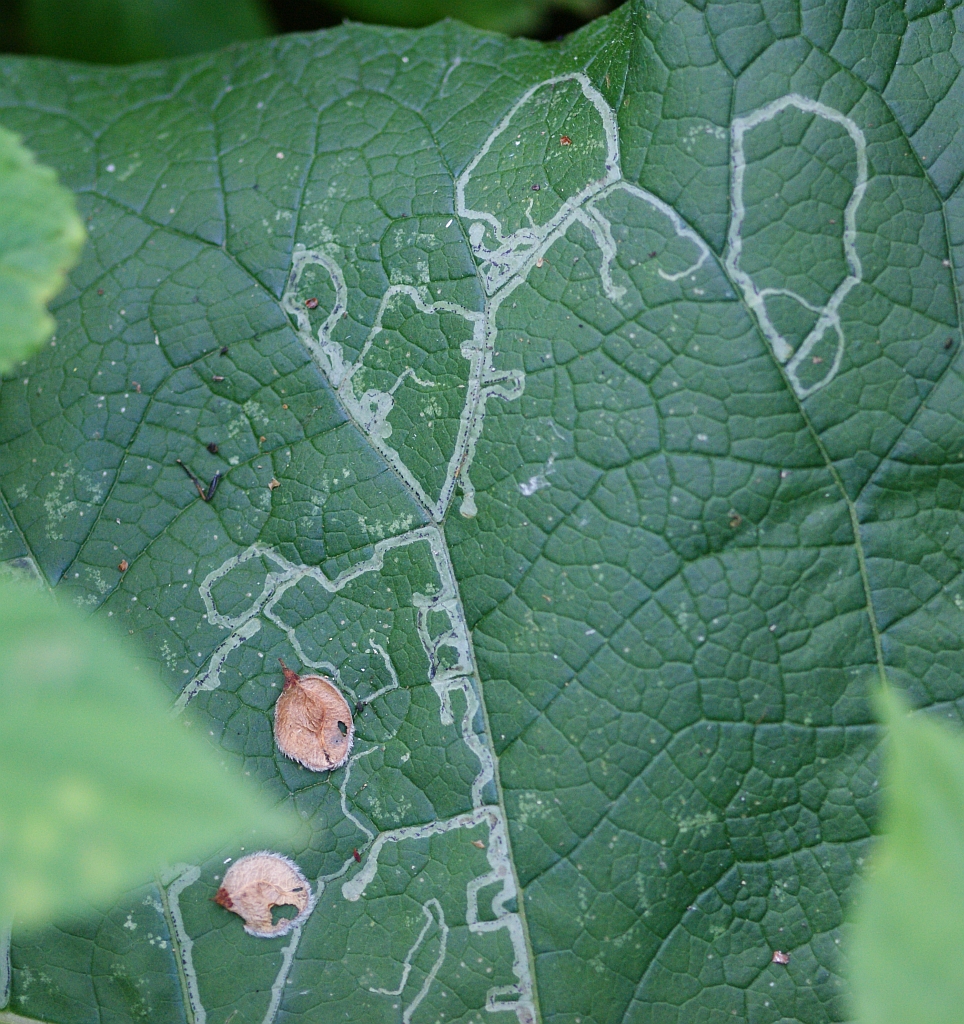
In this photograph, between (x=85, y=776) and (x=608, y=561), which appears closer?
(x=85, y=776)

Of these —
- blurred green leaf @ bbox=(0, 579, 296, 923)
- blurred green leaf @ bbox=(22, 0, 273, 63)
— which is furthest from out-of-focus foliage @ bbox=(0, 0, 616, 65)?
blurred green leaf @ bbox=(0, 579, 296, 923)

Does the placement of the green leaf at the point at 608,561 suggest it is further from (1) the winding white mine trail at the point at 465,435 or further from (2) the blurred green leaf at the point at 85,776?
(2) the blurred green leaf at the point at 85,776

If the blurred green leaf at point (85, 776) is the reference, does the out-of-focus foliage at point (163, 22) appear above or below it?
above

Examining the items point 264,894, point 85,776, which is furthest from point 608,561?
point 85,776

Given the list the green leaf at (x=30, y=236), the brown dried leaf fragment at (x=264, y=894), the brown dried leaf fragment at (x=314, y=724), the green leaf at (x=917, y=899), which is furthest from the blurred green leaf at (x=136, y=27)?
the green leaf at (x=917, y=899)

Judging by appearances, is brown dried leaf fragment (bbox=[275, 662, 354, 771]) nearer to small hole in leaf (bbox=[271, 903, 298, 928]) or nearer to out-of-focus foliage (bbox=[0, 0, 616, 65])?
small hole in leaf (bbox=[271, 903, 298, 928])

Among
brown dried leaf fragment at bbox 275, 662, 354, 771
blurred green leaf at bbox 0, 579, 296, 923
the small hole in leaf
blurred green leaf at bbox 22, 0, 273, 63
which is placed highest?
blurred green leaf at bbox 22, 0, 273, 63

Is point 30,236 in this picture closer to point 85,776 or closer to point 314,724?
point 85,776
